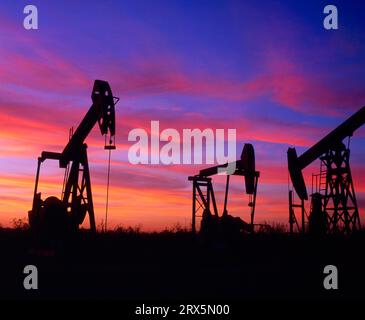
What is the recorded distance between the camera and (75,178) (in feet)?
57.1

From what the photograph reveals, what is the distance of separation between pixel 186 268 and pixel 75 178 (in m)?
5.50

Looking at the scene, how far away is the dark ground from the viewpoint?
1091cm

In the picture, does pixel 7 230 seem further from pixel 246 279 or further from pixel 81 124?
pixel 246 279

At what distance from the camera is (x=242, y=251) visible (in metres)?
17.4

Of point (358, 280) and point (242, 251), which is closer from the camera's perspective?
point (358, 280)

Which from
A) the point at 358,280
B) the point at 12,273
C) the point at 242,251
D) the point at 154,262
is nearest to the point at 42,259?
the point at 12,273

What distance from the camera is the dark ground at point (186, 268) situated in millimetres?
10906

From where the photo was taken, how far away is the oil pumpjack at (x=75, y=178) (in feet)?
53.8

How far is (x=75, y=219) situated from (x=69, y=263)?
2.09 meters

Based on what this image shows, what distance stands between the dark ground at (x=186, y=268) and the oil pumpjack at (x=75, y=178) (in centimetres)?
77

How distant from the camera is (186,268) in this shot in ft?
46.5

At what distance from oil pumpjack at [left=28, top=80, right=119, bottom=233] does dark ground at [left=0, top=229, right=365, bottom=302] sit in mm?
770

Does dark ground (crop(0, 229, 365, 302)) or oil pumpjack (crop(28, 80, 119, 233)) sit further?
oil pumpjack (crop(28, 80, 119, 233))

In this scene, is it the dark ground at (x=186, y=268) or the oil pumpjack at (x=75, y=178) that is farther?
the oil pumpjack at (x=75, y=178)
